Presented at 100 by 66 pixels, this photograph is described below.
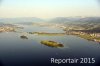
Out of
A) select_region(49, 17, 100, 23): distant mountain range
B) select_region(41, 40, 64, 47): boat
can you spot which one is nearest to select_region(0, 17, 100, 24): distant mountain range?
select_region(49, 17, 100, 23): distant mountain range

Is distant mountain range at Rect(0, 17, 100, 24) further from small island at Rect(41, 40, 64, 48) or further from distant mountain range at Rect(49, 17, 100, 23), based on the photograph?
small island at Rect(41, 40, 64, 48)

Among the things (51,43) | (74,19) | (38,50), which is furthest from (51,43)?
(74,19)

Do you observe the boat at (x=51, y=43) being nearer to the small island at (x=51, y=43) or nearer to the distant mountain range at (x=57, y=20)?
the small island at (x=51, y=43)

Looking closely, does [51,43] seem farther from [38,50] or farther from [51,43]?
[38,50]

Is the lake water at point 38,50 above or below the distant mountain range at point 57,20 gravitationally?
below

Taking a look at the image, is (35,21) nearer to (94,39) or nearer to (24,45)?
(24,45)

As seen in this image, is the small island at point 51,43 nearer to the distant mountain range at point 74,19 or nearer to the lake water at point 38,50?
the lake water at point 38,50

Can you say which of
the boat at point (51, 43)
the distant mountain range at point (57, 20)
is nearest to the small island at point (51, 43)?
the boat at point (51, 43)

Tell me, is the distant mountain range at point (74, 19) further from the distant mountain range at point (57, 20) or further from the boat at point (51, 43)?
the boat at point (51, 43)
